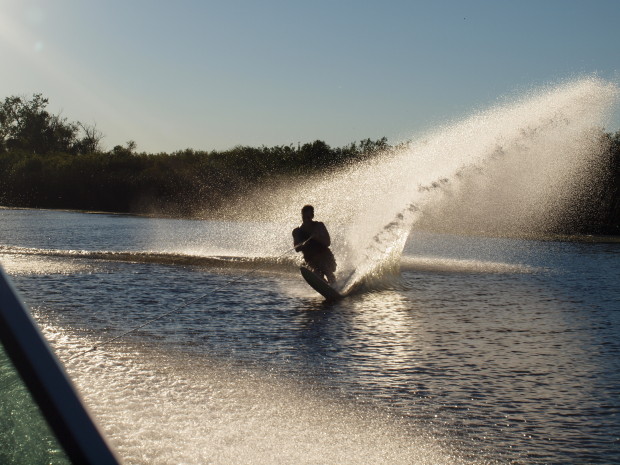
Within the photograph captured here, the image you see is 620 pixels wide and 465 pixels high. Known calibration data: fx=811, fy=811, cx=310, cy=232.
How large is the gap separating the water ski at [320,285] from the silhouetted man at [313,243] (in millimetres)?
329

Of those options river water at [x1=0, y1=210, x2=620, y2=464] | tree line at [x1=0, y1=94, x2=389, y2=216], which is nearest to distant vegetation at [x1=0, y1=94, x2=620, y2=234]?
tree line at [x1=0, y1=94, x2=389, y2=216]

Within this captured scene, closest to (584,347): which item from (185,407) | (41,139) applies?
(185,407)

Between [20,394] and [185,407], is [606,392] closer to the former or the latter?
[185,407]

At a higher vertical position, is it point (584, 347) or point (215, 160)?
point (215, 160)

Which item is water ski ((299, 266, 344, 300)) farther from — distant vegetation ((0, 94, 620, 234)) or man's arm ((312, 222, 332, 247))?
distant vegetation ((0, 94, 620, 234))

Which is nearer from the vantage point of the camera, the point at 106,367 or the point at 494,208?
the point at 106,367

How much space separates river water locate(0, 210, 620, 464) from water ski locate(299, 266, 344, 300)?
0.25m

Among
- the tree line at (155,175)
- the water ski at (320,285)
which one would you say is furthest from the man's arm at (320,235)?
the tree line at (155,175)

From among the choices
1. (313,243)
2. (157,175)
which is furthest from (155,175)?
(313,243)

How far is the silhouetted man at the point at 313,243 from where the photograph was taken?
13.6 metres

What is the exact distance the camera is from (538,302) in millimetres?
14328

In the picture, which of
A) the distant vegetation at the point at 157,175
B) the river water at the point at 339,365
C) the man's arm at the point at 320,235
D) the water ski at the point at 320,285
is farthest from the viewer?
the distant vegetation at the point at 157,175

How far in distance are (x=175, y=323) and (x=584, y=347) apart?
530 centimetres

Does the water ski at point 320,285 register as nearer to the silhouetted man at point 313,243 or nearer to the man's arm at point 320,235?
the silhouetted man at point 313,243
